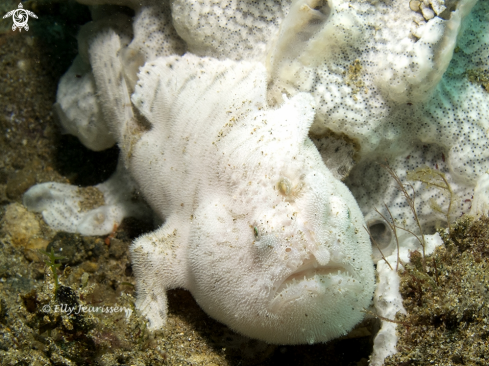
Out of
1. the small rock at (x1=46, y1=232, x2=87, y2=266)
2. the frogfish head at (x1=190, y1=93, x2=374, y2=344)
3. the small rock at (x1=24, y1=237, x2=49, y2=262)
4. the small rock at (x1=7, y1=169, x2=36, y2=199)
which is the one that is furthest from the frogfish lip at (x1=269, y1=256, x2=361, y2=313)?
the small rock at (x1=7, y1=169, x2=36, y2=199)

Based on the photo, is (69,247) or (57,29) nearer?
(69,247)

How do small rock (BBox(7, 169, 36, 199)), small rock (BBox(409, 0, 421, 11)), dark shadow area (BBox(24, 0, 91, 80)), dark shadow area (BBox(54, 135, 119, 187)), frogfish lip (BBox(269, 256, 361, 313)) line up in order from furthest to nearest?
dark shadow area (BBox(24, 0, 91, 80))
dark shadow area (BBox(54, 135, 119, 187))
small rock (BBox(7, 169, 36, 199))
small rock (BBox(409, 0, 421, 11))
frogfish lip (BBox(269, 256, 361, 313))

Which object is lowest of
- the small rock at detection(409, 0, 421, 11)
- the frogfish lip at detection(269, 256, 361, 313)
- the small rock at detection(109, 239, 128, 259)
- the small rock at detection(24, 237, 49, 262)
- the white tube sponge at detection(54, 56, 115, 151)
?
the small rock at detection(24, 237, 49, 262)

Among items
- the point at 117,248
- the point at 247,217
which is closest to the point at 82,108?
the point at 117,248

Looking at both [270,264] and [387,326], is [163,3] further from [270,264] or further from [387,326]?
[387,326]

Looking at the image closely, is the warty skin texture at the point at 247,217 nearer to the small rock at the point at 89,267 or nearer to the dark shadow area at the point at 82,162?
the small rock at the point at 89,267

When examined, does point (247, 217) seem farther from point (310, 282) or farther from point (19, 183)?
point (19, 183)

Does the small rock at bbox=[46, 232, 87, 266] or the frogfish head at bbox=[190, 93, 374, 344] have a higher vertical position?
the frogfish head at bbox=[190, 93, 374, 344]

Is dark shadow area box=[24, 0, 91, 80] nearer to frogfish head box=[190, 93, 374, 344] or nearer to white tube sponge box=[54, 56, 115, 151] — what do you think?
white tube sponge box=[54, 56, 115, 151]

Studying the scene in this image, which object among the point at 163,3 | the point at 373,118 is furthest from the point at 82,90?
the point at 373,118

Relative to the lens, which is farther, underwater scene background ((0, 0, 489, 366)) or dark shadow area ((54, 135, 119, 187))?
dark shadow area ((54, 135, 119, 187))
